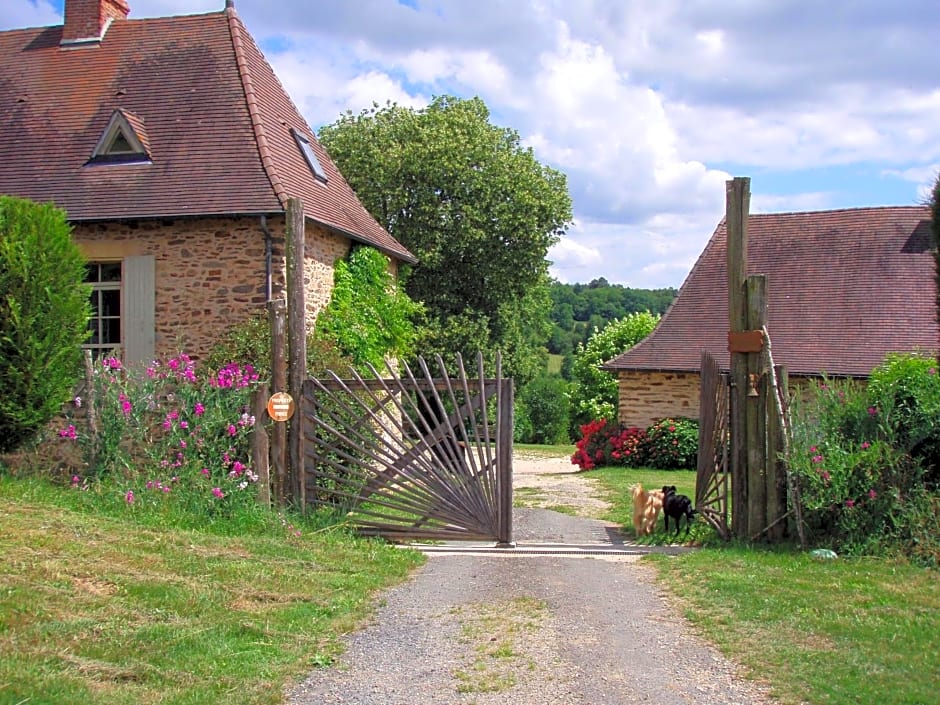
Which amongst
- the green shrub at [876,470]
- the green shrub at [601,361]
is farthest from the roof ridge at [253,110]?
the green shrub at [601,361]

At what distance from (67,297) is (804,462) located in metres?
7.91

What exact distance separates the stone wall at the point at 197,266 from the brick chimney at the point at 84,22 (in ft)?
16.1

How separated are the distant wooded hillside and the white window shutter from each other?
5675 cm

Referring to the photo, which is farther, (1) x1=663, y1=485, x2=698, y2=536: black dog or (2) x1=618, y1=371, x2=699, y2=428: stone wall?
(2) x1=618, y1=371, x2=699, y2=428: stone wall

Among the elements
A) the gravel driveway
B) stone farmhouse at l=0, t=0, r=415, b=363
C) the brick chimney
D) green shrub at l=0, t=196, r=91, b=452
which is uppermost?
the brick chimney

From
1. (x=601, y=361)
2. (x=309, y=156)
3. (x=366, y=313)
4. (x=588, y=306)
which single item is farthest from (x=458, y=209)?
(x=588, y=306)

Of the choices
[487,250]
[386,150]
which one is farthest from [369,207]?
[487,250]

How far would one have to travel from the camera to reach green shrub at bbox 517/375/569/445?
46.7 metres

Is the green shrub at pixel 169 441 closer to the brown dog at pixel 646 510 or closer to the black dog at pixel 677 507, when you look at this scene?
the brown dog at pixel 646 510

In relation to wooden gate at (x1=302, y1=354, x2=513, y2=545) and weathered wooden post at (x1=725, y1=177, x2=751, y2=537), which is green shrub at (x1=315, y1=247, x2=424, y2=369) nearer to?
wooden gate at (x1=302, y1=354, x2=513, y2=545)

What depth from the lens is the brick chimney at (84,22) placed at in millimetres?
18109

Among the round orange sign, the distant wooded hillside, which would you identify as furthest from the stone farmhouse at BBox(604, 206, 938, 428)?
the distant wooded hillside

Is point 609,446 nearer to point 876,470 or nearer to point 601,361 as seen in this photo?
point 876,470

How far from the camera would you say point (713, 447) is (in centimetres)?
1117
